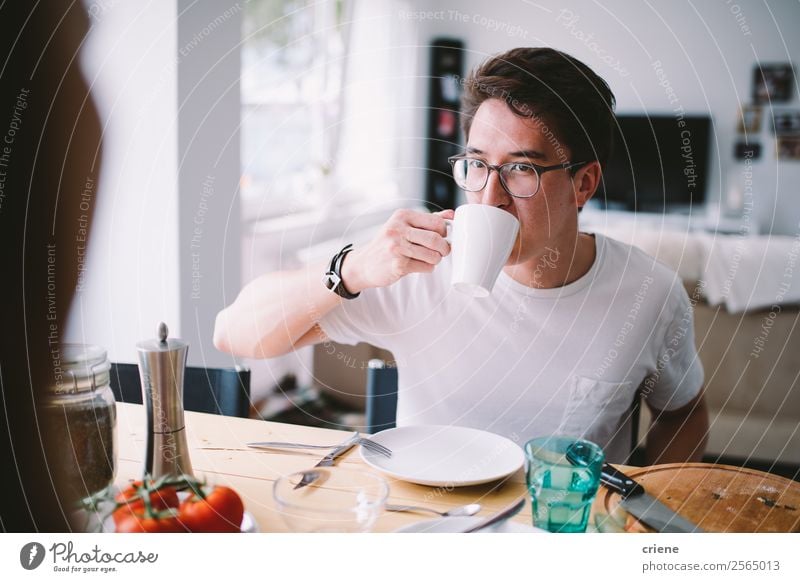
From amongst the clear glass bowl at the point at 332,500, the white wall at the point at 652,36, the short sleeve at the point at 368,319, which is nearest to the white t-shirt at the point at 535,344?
the short sleeve at the point at 368,319

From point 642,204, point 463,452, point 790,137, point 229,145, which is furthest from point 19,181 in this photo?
point 642,204

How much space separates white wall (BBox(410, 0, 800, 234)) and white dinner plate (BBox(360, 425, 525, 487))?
37cm

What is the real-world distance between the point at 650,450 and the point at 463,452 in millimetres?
436

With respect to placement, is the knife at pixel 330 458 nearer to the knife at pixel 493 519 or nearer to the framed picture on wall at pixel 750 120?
the knife at pixel 493 519

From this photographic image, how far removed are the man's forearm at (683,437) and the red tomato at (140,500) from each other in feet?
2.34

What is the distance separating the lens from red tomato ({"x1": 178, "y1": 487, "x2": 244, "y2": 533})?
0.59 metres

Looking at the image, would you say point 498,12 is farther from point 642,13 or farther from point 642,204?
point 642,204

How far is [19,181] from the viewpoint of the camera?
692mm

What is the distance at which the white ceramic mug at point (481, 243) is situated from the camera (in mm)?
646

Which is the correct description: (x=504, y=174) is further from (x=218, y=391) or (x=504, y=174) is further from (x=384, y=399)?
(x=218, y=391)

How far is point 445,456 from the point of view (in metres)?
0.73

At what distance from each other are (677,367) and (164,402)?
0.72 meters

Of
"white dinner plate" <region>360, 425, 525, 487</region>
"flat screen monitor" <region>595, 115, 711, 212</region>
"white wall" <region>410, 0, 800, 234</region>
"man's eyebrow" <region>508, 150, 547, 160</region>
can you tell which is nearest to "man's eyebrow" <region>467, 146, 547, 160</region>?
"man's eyebrow" <region>508, 150, 547, 160</region>

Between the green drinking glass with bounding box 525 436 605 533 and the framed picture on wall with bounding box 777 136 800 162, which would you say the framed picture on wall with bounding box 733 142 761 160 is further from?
the green drinking glass with bounding box 525 436 605 533
